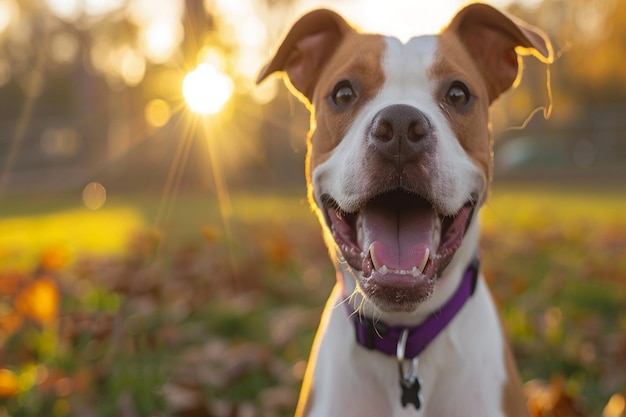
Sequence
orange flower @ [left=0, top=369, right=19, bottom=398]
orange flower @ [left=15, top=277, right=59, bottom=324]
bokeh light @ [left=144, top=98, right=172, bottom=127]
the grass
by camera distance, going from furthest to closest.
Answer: bokeh light @ [left=144, top=98, right=172, bottom=127], orange flower @ [left=15, top=277, right=59, bottom=324], the grass, orange flower @ [left=0, top=369, right=19, bottom=398]

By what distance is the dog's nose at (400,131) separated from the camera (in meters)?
2.64

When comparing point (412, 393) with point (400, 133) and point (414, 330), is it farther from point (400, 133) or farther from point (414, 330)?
point (400, 133)

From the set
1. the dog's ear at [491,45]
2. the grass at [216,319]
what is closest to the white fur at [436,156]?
the dog's ear at [491,45]

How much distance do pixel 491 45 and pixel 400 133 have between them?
1.05 meters

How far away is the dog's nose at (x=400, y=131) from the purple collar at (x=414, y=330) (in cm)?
65

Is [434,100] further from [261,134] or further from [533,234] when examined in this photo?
[261,134]

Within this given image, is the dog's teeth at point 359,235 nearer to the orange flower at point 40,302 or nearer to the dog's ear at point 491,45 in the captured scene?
the dog's ear at point 491,45

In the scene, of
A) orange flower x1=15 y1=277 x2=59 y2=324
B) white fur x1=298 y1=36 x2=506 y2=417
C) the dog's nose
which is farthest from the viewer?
orange flower x1=15 y1=277 x2=59 y2=324

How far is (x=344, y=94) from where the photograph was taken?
3.17m

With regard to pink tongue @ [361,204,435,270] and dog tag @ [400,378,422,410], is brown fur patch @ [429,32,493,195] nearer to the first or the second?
pink tongue @ [361,204,435,270]

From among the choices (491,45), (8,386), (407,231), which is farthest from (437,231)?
(8,386)

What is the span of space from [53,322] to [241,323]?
1465mm

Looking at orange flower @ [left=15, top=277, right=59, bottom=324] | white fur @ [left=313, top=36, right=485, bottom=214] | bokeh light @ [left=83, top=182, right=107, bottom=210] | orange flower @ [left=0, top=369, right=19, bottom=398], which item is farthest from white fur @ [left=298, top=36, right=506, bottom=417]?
bokeh light @ [left=83, top=182, right=107, bottom=210]

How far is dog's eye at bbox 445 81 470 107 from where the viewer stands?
10.1ft
